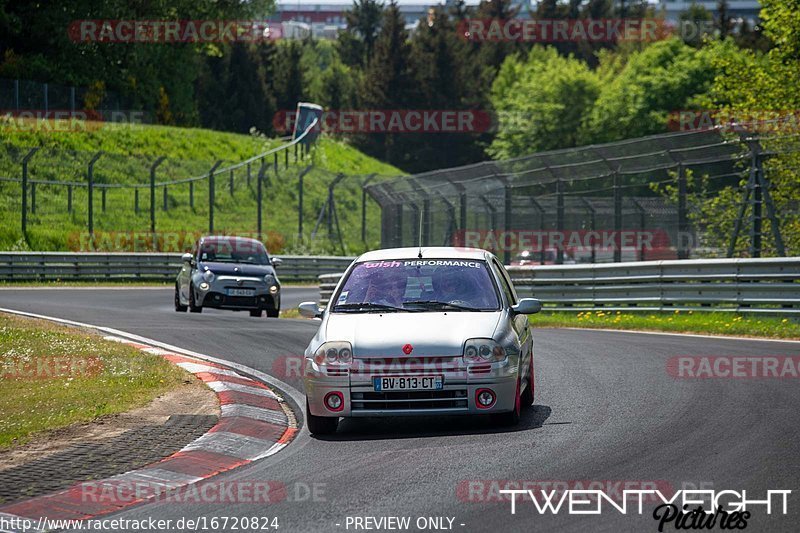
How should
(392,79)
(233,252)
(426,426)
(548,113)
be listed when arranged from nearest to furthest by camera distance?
(426,426) → (233,252) → (548,113) → (392,79)

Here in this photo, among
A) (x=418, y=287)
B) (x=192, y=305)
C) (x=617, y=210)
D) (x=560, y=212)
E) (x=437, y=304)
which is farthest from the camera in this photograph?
(x=560, y=212)

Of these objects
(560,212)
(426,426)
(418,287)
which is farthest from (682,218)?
(426,426)

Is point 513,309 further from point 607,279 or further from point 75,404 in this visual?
point 607,279

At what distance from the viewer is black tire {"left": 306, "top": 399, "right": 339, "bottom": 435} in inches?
366

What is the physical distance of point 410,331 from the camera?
30.7ft

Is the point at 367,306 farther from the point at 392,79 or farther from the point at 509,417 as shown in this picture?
the point at 392,79

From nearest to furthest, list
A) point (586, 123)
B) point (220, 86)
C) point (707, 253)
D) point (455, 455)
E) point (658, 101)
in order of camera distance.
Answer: point (455, 455) → point (707, 253) → point (658, 101) → point (586, 123) → point (220, 86)

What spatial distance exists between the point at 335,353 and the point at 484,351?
1.11 metres

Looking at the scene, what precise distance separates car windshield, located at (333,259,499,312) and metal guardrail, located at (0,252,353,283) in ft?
86.8

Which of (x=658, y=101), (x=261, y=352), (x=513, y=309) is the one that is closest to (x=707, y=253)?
(x=261, y=352)

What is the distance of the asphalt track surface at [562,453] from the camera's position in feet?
21.3

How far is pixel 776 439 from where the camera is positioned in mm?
8367

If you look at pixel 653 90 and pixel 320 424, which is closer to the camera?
pixel 320 424

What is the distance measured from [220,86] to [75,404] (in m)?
84.2
